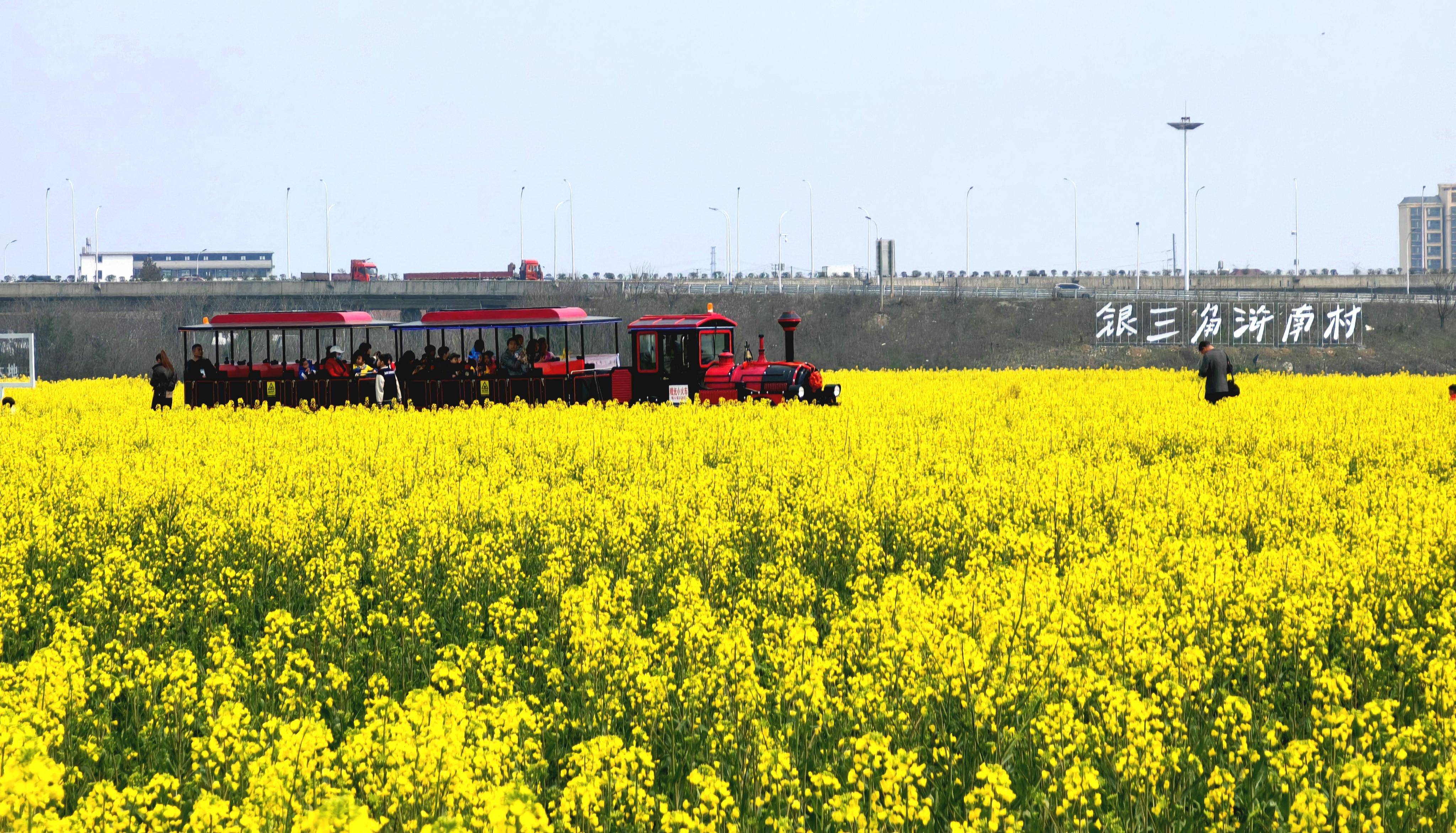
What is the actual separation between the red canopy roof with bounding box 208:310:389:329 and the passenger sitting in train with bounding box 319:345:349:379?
80cm

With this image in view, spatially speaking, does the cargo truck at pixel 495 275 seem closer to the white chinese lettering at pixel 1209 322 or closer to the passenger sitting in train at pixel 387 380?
the white chinese lettering at pixel 1209 322

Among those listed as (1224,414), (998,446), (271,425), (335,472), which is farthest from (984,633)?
(271,425)

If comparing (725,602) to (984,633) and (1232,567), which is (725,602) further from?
(1232,567)

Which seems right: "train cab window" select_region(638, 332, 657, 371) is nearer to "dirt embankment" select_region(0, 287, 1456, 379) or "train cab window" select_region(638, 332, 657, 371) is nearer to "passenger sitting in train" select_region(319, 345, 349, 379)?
"passenger sitting in train" select_region(319, 345, 349, 379)

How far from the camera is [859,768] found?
5.37 meters

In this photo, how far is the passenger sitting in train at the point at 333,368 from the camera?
3140cm

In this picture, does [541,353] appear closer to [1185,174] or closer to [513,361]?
[513,361]

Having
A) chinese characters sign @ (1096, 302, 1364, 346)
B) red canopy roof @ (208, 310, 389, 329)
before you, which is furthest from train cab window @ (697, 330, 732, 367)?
chinese characters sign @ (1096, 302, 1364, 346)

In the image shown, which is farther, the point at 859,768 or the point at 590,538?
the point at 590,538

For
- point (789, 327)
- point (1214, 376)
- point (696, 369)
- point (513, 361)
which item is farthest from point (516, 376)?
point (1214, 376)

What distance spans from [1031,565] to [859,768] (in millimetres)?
4858

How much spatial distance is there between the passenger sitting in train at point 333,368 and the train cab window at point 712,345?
27.2ft

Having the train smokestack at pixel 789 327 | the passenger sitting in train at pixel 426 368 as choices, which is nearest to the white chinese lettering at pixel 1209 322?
the train smokestack at pixel 789 327

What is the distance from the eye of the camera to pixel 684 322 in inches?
1188
